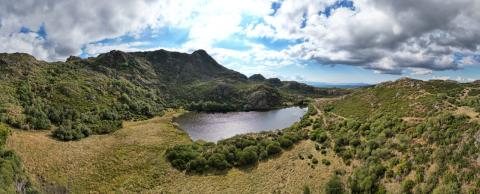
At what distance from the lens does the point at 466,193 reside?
29.6 metres

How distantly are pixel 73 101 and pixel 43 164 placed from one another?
64.5 m

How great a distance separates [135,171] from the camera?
63.3 m

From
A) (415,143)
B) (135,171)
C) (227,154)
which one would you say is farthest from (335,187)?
(135,171)

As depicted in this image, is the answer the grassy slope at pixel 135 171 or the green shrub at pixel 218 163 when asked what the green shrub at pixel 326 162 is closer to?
the grassy slope at pixel 135 171

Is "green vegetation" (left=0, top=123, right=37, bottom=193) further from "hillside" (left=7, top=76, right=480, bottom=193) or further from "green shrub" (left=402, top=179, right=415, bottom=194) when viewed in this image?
"green shrub" (left=402, top=179, right=415, bottom=194)

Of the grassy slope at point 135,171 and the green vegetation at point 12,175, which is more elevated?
the green vegetation at point 12,175

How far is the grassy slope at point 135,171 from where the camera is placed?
2131 inches

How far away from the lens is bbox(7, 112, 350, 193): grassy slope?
54125 mm

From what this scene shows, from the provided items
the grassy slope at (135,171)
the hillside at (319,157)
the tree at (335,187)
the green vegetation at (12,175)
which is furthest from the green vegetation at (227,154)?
the green vegetation at (12,175)

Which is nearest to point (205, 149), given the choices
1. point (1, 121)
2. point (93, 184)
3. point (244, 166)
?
point (244, 166)

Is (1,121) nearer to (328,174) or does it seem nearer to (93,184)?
(93,184)

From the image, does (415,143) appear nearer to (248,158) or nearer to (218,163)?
(248,158)

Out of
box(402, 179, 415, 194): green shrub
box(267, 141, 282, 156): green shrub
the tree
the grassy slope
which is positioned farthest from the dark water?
box(402, 179, 415, 194): green shrub

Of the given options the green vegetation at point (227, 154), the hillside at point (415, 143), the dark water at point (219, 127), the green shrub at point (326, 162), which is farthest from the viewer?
the dark water at point (219, 127)
